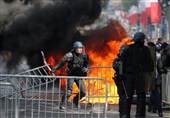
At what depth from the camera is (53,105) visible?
8656 mm

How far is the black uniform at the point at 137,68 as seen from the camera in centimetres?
920

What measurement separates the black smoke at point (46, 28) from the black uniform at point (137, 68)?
28.3 ft

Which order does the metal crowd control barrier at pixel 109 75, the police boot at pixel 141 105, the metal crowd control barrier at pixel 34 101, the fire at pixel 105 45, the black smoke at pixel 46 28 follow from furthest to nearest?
the black smoke at pixel 46 28 < the fire at pixel 105 45 < the metal crowd control barrier at pixel 109 75 < the police boot at pixel 141 105 < the metal crowd control barrier at pixel 34 101

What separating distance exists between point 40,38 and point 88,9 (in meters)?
2.07

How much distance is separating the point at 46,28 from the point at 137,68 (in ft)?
30.3

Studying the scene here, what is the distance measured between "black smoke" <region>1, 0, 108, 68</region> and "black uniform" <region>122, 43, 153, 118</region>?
28.3ft

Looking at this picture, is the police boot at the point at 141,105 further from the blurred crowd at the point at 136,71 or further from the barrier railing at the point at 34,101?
the barrier railing at the point at 34,101

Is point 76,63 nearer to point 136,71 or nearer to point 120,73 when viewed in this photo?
point 120,73

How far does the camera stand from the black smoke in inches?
701

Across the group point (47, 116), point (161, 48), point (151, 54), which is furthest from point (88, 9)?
point (47, 116)

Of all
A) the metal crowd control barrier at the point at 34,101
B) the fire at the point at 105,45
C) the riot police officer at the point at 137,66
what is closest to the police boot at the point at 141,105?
the riot police officer at the point at 137,66

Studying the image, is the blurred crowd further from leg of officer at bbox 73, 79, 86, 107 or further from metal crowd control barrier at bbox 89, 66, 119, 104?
metal crowd control barrier at bbox 89, 66, 119, 104

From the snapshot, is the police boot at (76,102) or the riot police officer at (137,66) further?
the riot police officer at (137,66)

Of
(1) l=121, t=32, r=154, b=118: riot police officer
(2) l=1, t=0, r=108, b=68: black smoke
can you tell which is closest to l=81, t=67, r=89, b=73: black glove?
(1) l=121, t=32, r=154, b=118: riot police officer
